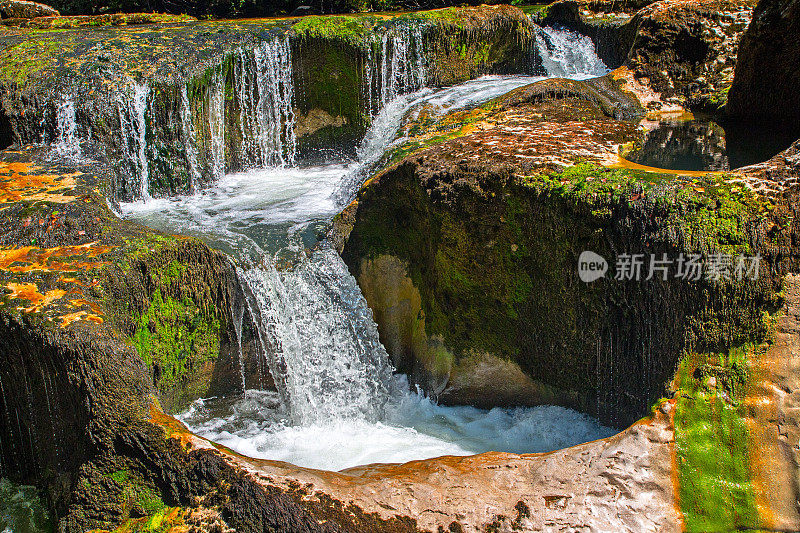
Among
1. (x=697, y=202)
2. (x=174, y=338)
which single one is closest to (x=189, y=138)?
(x=174, y=338)

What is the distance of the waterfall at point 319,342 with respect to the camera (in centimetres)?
556

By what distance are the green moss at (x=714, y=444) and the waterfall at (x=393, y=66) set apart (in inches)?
261

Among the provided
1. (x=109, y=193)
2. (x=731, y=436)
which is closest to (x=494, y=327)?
(x=731, y=436)

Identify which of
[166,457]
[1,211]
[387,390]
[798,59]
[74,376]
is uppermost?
[798,59]

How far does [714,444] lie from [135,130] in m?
6.85

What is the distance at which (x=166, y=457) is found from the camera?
3.56 meters

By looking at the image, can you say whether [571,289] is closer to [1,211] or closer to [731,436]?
[731,436]

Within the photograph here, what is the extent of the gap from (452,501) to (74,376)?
89.0 inches

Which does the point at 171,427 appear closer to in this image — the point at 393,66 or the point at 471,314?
the point at 471,314

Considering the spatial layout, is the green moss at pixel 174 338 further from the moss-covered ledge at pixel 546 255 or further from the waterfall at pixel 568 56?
the waterfall at pixel 568 56

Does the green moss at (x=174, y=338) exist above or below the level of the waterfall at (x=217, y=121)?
below

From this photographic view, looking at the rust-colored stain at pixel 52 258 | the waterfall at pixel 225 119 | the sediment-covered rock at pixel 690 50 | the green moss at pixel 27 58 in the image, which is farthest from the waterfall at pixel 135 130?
the sediment-covered rock at pixel 690 50

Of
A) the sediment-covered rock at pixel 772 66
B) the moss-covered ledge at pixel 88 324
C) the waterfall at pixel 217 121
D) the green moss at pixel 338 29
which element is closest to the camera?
the moss-covered ledge at pixel 88 324

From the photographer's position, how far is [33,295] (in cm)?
418
